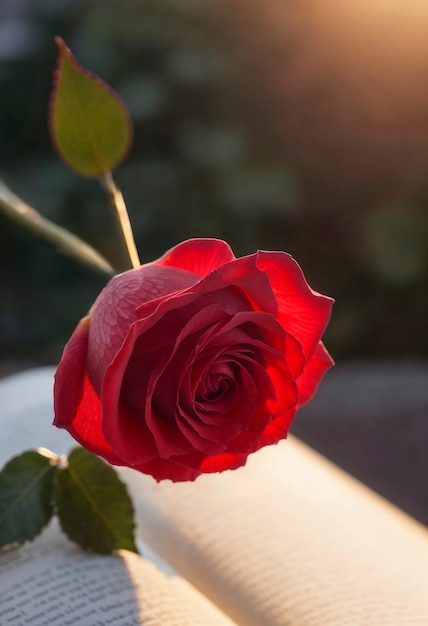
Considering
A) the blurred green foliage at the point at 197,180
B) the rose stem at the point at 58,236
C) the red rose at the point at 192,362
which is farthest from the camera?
the blurred green foliage at the point at 197,180

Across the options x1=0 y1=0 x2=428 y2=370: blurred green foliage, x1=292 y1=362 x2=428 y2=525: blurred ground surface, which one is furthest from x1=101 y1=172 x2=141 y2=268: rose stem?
x1=0 y1=0 x2=428 y2=370: blurred green foliage

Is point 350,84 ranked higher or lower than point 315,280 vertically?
higher

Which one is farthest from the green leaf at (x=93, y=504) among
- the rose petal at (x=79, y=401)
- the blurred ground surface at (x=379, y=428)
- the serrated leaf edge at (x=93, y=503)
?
the blurred ground surface at (x=379, y=428)

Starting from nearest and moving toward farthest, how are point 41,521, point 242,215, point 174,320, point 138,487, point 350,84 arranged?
1. point 174,320
2. point 41,521
3. point 138,487
4. point 242,215
5. point 350,84

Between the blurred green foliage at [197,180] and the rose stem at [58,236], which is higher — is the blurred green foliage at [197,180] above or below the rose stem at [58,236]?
below

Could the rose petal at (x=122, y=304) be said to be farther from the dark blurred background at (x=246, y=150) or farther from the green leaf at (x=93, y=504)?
the dark blurred background at (x=246, y=150)

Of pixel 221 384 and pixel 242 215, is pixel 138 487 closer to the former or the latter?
pixel 221 384

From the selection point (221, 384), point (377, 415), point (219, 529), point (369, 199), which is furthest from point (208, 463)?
point (369, 199)

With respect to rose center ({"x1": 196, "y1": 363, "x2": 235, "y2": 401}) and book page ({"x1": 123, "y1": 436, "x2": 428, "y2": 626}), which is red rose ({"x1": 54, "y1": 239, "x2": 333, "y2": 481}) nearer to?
rose center ({"x1": 196, "y1": 363, "x2": 235, "y2": 401})
